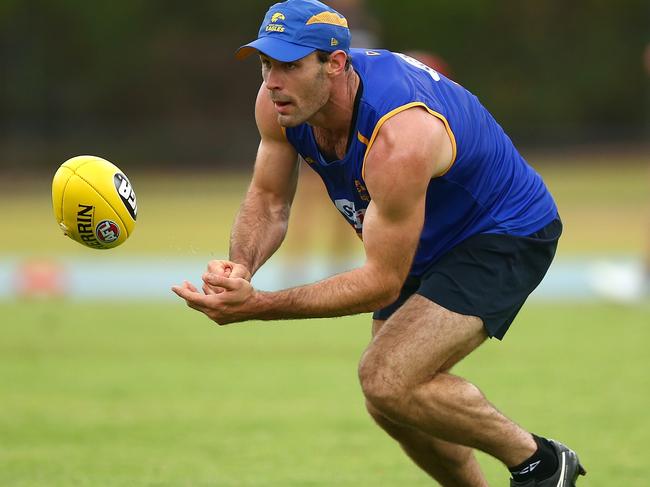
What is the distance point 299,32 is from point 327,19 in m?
0.17

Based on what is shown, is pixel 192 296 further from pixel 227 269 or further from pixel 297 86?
pixel 297 86

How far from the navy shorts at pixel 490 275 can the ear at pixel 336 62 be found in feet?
3.12

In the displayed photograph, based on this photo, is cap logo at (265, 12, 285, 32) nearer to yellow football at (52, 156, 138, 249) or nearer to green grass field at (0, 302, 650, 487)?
yellow football at (52, 156, 138, 249)

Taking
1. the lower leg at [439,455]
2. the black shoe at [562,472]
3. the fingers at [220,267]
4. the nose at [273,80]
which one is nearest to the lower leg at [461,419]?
the black shoe at [562,472]

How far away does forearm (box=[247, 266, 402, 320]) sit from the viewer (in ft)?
16.2

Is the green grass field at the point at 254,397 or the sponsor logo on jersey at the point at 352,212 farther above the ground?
the sponsor logo on jersey at the point at 352,212

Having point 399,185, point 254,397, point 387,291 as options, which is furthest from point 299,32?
point 254,397

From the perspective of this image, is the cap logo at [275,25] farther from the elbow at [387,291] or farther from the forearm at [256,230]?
the elbow at [387,291]

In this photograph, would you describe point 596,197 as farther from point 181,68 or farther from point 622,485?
point 622,485

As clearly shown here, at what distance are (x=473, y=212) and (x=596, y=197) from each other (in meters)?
22.5

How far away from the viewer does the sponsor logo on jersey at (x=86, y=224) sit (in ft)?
17.3

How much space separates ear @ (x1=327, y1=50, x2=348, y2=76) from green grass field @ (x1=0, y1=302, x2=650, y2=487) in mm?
2209

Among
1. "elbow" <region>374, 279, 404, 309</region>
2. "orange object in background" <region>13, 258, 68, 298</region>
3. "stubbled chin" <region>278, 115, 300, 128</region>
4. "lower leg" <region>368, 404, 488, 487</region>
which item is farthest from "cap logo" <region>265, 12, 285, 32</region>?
"orange object in background" <region>13, 258, 68, 298</region>

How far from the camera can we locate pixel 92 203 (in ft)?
17.3
